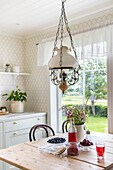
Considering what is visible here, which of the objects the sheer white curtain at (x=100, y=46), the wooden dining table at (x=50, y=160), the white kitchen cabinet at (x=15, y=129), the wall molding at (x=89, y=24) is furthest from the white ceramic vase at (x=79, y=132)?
the wall molding at (x=89, y=24)

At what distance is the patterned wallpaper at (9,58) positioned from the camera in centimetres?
405

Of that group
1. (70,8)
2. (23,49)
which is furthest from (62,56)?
(23,49)

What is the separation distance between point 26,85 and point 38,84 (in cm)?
39

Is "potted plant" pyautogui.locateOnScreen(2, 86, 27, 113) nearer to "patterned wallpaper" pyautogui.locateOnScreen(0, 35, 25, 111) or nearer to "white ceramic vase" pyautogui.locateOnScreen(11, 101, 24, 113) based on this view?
"white ceramic vase" pyautogui.locateOnScreen(11, 101, 24, 113)

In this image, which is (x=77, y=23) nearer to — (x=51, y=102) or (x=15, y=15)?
(x=15, y=15)

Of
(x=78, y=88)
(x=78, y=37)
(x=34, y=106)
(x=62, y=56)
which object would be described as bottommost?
(x=34, y=106)

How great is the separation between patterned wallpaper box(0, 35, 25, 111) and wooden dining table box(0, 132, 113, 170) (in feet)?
6.79

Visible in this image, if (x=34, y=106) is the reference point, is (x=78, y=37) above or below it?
above

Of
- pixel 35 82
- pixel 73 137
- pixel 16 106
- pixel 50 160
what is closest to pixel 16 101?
pixel 16 106

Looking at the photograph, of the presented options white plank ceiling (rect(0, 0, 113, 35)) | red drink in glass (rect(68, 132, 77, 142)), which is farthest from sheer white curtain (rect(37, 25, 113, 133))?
red drink in glass (rect(68, 132, 77, 142))

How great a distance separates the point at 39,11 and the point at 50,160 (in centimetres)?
216

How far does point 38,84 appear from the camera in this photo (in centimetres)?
415

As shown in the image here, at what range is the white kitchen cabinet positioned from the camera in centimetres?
327

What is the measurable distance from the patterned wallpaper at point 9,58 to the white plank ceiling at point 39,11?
0.40m
